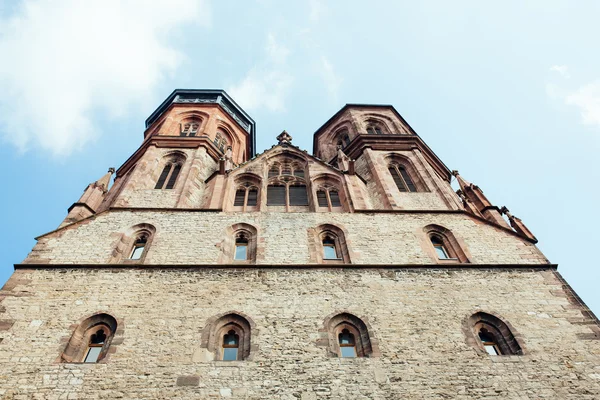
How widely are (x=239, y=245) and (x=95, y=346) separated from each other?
4470mm

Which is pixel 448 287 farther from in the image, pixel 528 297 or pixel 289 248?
pixel 289 248

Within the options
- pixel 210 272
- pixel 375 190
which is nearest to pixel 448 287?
pixel 210 272

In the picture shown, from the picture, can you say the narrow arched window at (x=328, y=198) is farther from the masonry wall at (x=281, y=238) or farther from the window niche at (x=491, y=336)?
the window niche at (x=491, y=336)

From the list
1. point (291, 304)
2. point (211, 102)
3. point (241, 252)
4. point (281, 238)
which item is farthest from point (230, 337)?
point (211, 102)

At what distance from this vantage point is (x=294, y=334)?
29.6 ft

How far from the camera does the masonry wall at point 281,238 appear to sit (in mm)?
11484

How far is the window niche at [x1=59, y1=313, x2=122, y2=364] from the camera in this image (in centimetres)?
864

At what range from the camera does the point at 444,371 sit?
27.1 ft

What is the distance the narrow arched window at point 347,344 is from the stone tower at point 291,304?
0.03 metres

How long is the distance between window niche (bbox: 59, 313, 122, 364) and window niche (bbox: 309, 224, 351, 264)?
4601 mm

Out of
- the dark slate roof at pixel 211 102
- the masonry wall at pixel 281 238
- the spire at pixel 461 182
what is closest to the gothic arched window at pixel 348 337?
the masonry wall at pixel 281 238

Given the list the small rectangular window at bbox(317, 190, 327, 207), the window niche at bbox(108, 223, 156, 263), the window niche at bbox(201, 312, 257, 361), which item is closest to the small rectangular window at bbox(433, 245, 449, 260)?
the small rectangular window at bbox(317, 190, 327, 207)

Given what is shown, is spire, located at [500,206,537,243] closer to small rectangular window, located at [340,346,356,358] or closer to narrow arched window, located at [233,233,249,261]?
small rectangular window, located at [340,346,356,358]

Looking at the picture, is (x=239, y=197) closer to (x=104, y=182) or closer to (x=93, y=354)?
(x=104, y=182)
